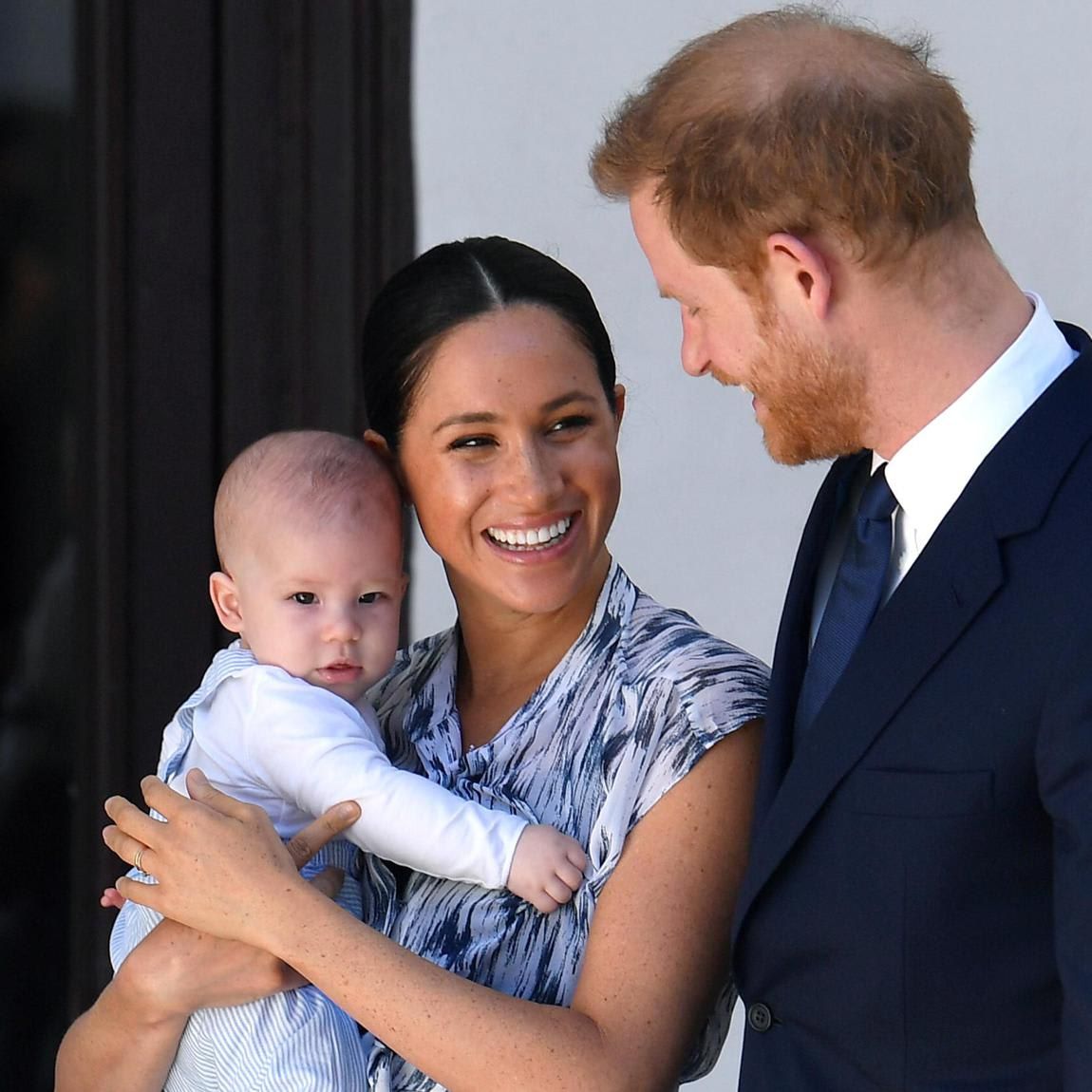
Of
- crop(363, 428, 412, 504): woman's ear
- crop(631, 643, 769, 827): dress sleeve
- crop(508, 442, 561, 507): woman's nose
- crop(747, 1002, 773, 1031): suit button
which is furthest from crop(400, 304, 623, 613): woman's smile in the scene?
crop(747, 1002, 773, 1031): suit button

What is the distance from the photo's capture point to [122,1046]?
2.25 metres

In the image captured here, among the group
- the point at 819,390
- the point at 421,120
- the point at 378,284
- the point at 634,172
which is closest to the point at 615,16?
the point at 421,120

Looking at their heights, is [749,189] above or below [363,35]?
below

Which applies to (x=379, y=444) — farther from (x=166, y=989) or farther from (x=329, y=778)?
(x=166, y=989)

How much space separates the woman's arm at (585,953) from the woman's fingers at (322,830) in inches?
1.8

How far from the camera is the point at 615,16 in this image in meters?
3.68

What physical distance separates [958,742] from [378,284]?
89.9 inches

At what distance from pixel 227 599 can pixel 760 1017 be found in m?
0.96

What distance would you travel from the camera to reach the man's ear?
185cm

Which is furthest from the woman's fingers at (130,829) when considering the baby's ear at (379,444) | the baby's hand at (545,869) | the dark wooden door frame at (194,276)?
the dark wooden door frame at (194,276)

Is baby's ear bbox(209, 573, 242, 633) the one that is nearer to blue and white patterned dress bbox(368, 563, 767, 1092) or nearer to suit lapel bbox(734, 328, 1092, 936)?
blue and white patterned dress bbox(368, 563, 767, 1092)

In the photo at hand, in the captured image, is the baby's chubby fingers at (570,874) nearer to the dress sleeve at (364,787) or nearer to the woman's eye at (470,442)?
the dress sleeve at (364,787)

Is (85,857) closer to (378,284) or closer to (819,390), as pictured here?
(378,284)

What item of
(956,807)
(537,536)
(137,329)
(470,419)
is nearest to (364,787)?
(537,536)
